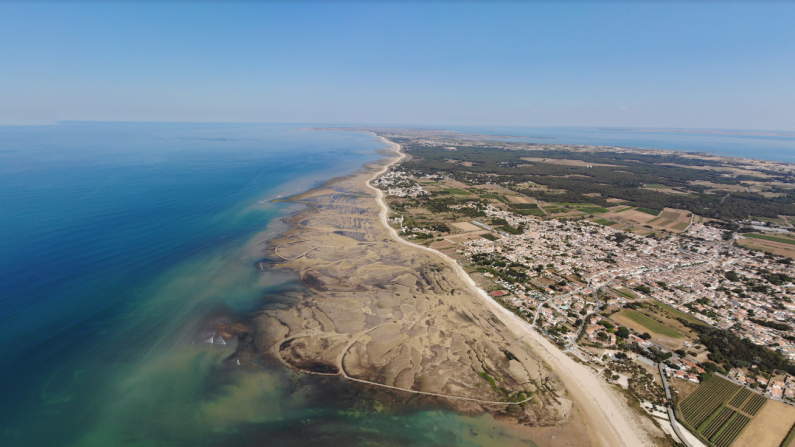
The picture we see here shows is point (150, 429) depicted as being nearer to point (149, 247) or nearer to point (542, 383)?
point (542, 383)

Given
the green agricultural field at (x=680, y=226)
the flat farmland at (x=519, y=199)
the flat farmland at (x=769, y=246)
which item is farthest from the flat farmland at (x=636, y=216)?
the flat farmland at (x=519, y=199)

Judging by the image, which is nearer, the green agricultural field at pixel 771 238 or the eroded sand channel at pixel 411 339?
the eroded sand channel at pixel 411 339

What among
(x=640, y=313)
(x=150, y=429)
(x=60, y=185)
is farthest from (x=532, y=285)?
(x=60, y=185)

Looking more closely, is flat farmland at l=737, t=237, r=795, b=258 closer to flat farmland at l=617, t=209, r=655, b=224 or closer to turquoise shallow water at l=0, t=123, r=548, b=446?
flat farmland at l=617, t=209, r=655, b=224

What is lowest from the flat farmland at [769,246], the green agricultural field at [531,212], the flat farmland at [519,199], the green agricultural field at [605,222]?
the flat farmland at [769,246]

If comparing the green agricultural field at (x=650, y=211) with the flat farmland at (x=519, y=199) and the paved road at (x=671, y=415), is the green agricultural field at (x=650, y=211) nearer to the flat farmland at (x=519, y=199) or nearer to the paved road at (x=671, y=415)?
the flat farmland at (x=519, y=199)

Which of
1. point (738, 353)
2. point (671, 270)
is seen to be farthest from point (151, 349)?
point (671, 270)

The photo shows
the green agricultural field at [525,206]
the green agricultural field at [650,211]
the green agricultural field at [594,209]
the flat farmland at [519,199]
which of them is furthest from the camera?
the flat farmland at [519,199]
